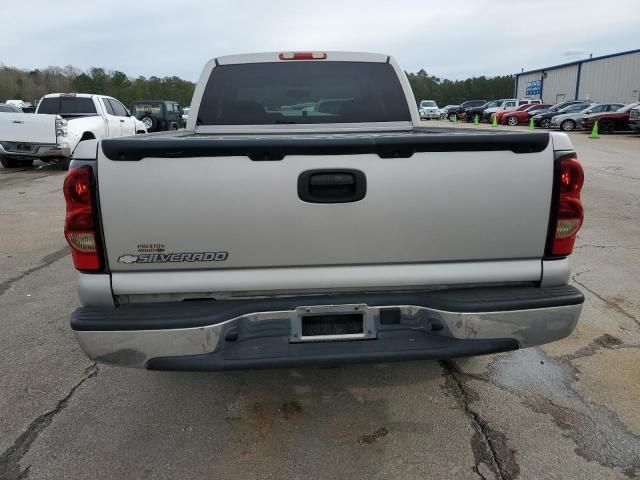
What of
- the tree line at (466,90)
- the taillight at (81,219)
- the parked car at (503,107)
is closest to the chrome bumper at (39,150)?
the taillight at (81,219)

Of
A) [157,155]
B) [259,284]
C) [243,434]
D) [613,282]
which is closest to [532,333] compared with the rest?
[259,284]

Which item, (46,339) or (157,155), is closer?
(157,155)

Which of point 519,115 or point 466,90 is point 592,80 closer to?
point 519,115

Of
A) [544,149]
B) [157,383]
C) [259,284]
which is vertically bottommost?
[157,383]

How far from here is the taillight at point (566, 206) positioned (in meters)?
2.33

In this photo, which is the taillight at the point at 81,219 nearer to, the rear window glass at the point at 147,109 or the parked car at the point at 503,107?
the rear window glass at the point at 147,109

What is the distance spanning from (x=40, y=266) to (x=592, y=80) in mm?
49156

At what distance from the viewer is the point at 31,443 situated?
2.60m

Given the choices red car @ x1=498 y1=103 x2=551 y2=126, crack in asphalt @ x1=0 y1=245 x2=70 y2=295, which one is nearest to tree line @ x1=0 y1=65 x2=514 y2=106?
red car @ x1=498 y1=103 x2=551 y2=126

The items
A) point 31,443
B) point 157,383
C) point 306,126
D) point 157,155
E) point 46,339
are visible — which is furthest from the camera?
point 306,126

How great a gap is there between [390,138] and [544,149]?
722mm

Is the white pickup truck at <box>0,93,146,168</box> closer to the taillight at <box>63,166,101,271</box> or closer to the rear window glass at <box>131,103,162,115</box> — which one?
the taillight at <box>63,166,101,271</box>

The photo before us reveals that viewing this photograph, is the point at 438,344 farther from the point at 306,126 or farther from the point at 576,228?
the point at 306,126

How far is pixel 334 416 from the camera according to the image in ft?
9.23
